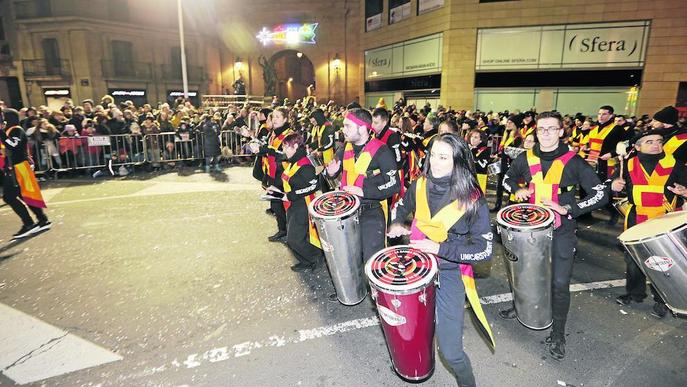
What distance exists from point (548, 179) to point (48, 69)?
36989 mm

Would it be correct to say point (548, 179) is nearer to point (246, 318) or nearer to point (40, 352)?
point (246, 318)

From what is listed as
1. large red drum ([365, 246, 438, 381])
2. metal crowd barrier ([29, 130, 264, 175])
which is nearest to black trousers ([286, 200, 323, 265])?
large red drum ([365, 246, 438, 381])

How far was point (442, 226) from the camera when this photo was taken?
2.67 meters

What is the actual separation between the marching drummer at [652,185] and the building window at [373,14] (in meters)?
25.3

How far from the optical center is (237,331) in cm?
392

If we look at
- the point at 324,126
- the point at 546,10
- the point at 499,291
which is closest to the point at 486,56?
the point at 546,10

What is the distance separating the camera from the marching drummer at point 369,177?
400 cm

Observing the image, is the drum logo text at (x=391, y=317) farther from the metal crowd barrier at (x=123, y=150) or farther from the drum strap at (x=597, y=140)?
the metal crowd barrier at (x=123, y=150)

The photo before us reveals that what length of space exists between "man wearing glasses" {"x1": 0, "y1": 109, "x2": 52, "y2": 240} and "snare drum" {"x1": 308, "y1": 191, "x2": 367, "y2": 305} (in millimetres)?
5831

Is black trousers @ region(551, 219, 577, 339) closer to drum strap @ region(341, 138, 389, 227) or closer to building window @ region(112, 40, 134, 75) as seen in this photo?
drum strap @ region(341, 138, 389, 227)

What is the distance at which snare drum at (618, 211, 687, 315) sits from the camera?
3.07 metres

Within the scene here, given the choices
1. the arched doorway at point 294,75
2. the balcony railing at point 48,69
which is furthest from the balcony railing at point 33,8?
the arched doorway at point 294,75

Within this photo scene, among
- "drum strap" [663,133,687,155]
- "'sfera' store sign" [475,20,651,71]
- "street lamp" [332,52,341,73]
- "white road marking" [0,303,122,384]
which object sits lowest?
"white road marking" [0,303,122,384]

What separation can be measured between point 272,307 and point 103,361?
163 cm
